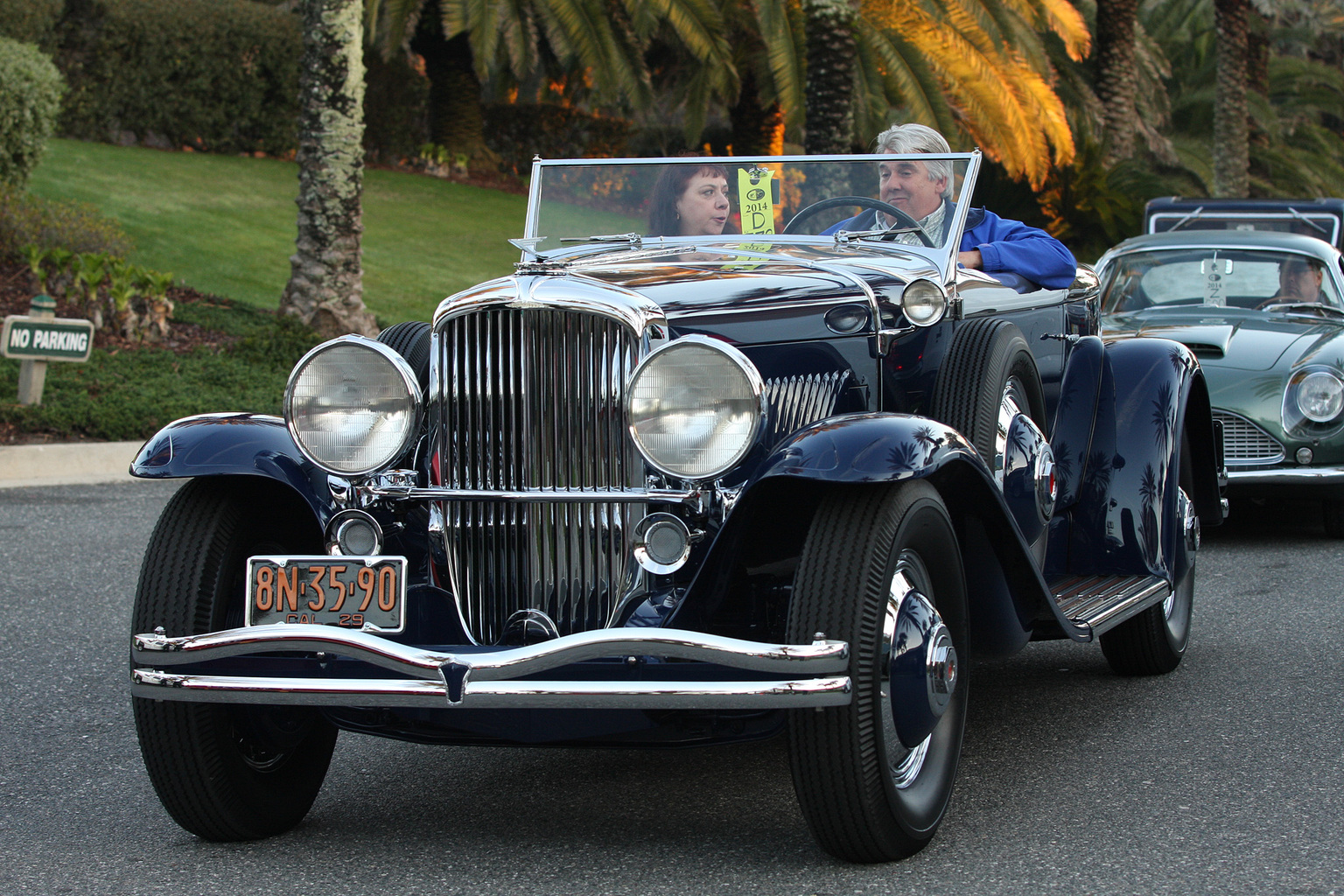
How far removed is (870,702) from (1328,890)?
986mm

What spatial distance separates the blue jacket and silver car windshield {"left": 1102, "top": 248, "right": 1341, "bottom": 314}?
3.93 meters

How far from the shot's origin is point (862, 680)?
2.95 meters

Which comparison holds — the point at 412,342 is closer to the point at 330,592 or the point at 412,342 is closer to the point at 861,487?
the point at 330,592

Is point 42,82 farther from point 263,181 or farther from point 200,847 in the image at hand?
point 200,847

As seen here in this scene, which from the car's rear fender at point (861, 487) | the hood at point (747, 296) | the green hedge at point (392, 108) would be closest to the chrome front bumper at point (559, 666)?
the car's rear fender at point (861, 487)

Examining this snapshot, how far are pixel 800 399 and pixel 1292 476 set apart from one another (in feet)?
15.2

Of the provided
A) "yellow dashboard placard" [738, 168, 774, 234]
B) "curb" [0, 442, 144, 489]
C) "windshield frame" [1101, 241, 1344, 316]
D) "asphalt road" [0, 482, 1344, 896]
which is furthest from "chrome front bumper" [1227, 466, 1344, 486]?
"curb" [0, 442, 144, 489]

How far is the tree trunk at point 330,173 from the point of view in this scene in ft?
40.1

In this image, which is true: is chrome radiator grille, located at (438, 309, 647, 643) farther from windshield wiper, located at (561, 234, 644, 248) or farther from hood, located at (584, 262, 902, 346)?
windshield wiper, located at (561, 234, 644, 248)

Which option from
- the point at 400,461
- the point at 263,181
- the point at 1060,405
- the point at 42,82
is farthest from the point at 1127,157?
the point at 400,461

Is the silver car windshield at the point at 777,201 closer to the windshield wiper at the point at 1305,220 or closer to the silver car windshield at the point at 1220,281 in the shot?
the silver car windshield at the point at 1220,281

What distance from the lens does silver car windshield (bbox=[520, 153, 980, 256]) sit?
449 cm

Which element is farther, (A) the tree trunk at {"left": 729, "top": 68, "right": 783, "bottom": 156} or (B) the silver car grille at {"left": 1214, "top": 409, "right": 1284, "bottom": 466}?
(A) the tree trunk at {"left": 729, "top": 68, "right": 783, "bottom": 156}

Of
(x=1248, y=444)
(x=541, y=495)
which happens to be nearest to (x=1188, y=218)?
(x=1248, y=444)
